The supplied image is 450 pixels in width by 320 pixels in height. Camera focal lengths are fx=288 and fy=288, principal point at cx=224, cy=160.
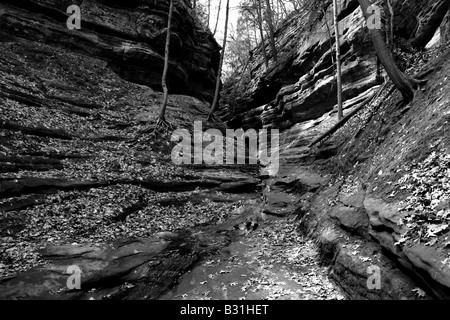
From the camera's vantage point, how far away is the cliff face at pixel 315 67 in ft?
49.8

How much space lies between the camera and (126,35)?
24.3 metres

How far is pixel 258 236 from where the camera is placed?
9.97m

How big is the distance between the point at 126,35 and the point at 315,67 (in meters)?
15.8

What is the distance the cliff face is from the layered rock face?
22.0 feet

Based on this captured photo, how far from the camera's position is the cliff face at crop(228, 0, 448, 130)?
15188 mm

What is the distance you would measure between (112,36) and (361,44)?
61.4 feet

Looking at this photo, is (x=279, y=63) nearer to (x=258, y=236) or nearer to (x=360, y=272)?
(x=258, y=236)
